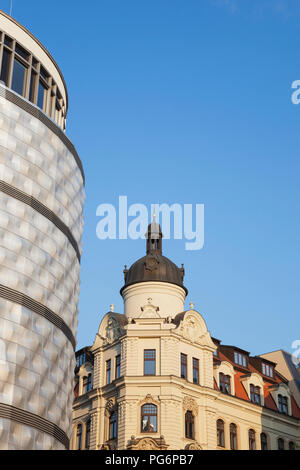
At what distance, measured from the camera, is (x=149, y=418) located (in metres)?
56.1

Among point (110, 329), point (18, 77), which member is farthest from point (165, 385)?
point (18, 77)

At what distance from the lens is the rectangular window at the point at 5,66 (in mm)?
40844

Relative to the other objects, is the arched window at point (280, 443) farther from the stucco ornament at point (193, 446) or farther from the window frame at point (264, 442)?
the stucco ornament at point (193, 446)

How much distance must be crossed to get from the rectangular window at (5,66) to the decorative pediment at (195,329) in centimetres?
2801

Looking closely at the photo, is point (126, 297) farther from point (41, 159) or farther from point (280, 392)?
point (41, 159)

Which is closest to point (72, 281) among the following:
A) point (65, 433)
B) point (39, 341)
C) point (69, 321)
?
point (69, 321)

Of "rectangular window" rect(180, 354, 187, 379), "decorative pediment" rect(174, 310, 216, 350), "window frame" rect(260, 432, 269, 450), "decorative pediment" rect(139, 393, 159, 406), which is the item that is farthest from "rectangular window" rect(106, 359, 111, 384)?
"window frame" rect(260, 432, 269, 450)

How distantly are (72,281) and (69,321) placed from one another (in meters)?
2.51

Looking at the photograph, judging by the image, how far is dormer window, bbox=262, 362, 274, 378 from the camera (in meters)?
71.2

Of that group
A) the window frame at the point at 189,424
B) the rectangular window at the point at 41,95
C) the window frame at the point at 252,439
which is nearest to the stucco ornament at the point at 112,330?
the window frame at the point at 189,424

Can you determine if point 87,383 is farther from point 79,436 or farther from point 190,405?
point 190,405

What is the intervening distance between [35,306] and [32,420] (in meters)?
5.87

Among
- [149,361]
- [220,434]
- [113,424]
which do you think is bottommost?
[220,434]

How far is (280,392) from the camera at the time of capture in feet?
226
